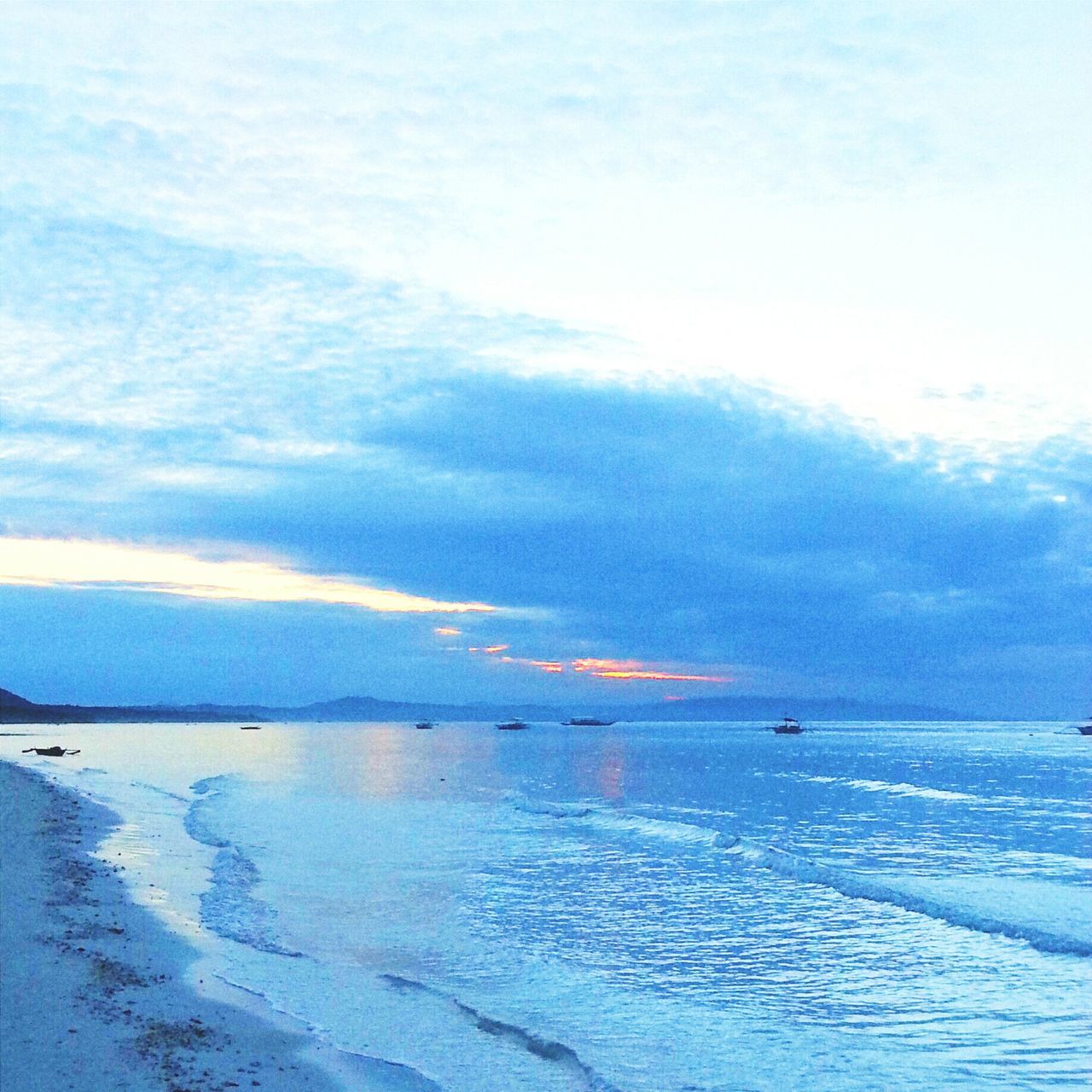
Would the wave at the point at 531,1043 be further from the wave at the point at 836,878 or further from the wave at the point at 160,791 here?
the wave at the point at 160,791

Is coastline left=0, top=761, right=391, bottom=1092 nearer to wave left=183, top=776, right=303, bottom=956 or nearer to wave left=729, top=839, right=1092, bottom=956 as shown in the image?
Answer: wave left=183, top=776, right=303, bottom=956

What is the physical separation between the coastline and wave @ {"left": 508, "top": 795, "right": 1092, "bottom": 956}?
16.2 metres

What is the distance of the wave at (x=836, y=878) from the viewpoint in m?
22.6

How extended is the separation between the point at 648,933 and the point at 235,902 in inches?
405

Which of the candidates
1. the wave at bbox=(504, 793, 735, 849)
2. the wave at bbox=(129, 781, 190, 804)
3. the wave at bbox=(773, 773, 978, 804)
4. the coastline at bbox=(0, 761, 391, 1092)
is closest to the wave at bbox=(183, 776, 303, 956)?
the coastline at bbox=(0, 761, 391, 1092)

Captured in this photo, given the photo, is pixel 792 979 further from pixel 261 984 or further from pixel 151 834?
pixel 151 834

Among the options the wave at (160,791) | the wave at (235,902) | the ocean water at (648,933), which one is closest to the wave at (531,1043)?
the ocean water at (648,933)

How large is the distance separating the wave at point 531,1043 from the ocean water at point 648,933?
0.15 ft

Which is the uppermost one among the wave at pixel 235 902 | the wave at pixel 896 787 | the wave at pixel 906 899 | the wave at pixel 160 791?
the wave at pixel 906 899

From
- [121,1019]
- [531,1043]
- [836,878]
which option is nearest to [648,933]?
[531,1043]

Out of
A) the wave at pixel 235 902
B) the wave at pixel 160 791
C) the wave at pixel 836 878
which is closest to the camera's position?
the wave at pixel 235 902

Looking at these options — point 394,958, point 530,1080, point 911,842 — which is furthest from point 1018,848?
point 530,1080

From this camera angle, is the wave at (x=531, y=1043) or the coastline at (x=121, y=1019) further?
the wave at (x=531, y=1043)

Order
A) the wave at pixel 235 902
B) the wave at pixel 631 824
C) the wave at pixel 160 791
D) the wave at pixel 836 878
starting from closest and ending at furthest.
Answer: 1. the wave at pixel 235 902
2. the wave at pixel 836 878
3. the wave at pixel 631 824
4. the wave at pixel 160 791
